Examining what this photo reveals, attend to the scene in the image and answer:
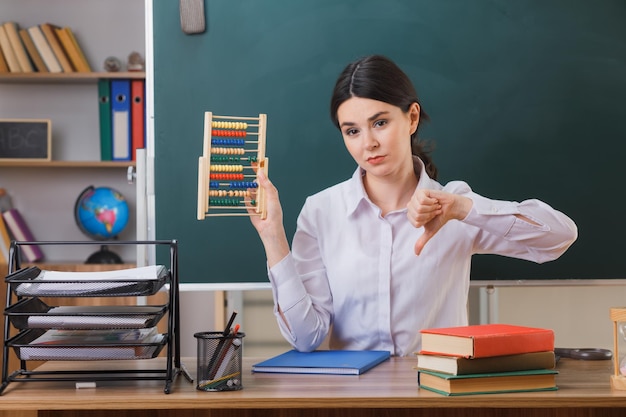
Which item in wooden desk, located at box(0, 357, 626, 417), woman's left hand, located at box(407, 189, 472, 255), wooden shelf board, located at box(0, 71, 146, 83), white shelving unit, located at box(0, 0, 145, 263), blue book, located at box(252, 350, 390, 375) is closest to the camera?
wooden desk, located at box(0, 357, 626, 417)

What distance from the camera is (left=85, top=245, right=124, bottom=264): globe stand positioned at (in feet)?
13.3

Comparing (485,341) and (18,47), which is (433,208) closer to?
(485,341)

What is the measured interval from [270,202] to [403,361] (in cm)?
50

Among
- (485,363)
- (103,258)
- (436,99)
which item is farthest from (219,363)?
(103,258)

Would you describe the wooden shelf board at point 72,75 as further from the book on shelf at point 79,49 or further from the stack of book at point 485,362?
the stack of book at point 485,362

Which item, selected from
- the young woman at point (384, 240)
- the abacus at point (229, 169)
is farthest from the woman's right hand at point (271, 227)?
the young woman at point (384, 240)

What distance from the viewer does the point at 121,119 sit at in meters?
4.07

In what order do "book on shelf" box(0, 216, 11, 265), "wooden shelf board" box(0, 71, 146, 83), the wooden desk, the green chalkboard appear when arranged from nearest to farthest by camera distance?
the wooden desk < the green chalkboard < "book on shelf" box(0, 216, 11, 265) < "wooden shelf board" box(0, 71, 146, 83)

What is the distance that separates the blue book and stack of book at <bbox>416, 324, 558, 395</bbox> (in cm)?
20

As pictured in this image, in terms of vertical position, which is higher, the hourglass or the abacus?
the abacus

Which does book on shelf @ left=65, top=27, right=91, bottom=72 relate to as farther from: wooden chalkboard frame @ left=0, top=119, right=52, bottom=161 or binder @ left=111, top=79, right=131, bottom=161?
wooden chalkboard frame @ left=0, top=119, right=52, bottom=161

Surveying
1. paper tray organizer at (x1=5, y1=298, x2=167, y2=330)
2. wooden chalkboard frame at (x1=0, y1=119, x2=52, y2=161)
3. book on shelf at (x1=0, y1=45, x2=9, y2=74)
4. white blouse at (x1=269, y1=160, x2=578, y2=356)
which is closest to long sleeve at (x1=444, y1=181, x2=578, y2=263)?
white blouse at (x1=269, y1=160, x2=578, y2=356)

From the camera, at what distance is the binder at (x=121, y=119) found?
13.3 feet

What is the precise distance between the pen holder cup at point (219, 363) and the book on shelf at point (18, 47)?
9.91ft
